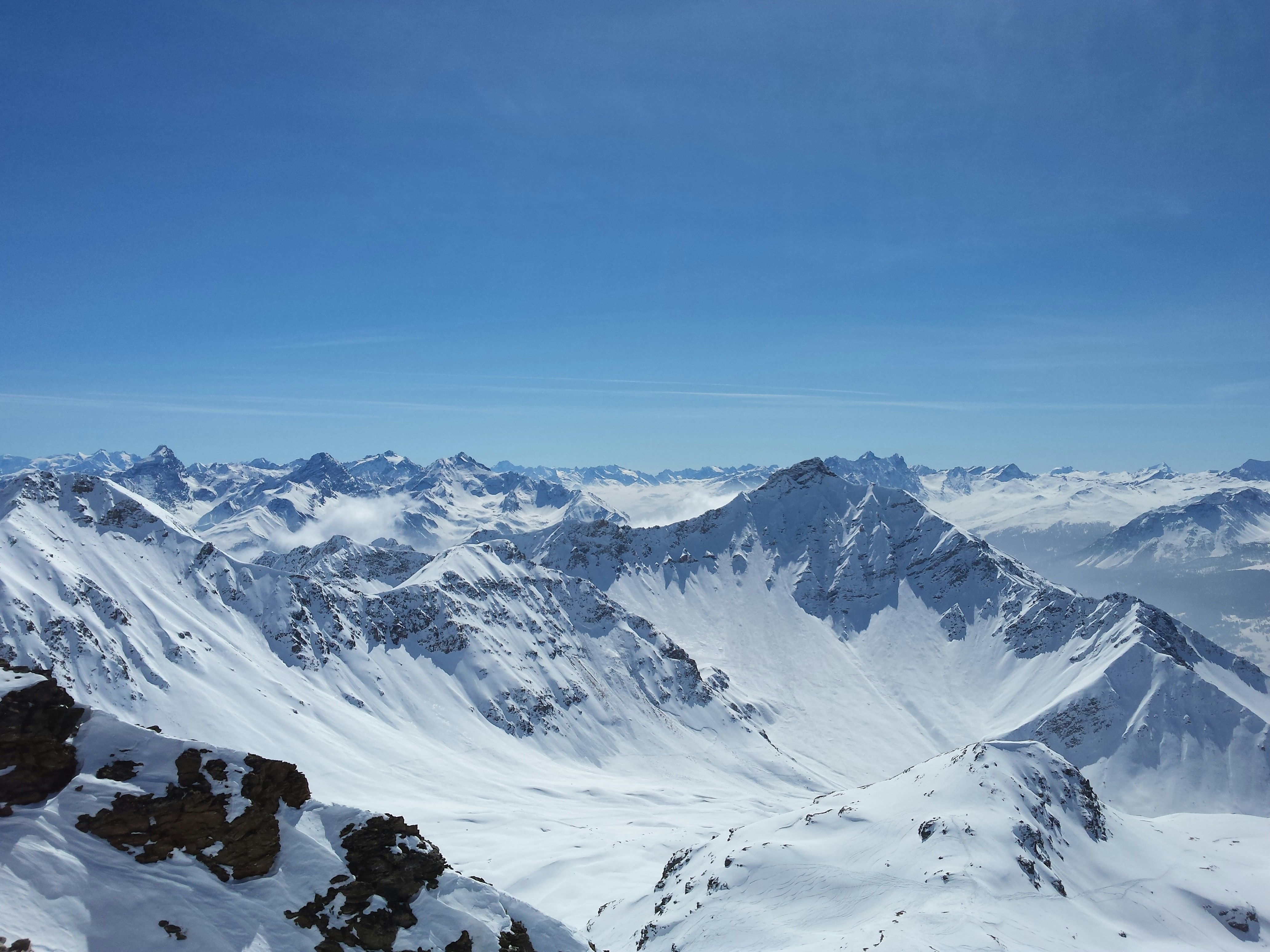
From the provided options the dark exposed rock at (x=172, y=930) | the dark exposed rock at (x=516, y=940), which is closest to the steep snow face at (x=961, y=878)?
the dark exposed rock at (x=516, y=940)

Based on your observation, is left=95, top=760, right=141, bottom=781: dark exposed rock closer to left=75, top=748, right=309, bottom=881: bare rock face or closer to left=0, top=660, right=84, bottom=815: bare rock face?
left=75, top=748, right=309, bottom=881: bare rock face

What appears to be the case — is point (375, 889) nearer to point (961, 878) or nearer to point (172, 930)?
point (172, 930)

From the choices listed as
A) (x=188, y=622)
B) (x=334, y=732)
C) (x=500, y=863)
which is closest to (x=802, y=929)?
(x=500, y=863)

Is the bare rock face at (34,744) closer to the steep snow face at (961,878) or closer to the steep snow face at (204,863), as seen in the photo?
the steep snow face at (204,863)

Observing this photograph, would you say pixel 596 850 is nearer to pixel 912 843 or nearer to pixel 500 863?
pixel 500 863

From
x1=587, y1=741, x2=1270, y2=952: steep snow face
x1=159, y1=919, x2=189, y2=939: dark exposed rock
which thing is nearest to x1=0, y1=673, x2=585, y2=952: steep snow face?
x1=159, y1=919, x2=189, y2=939: dark exposed rock
